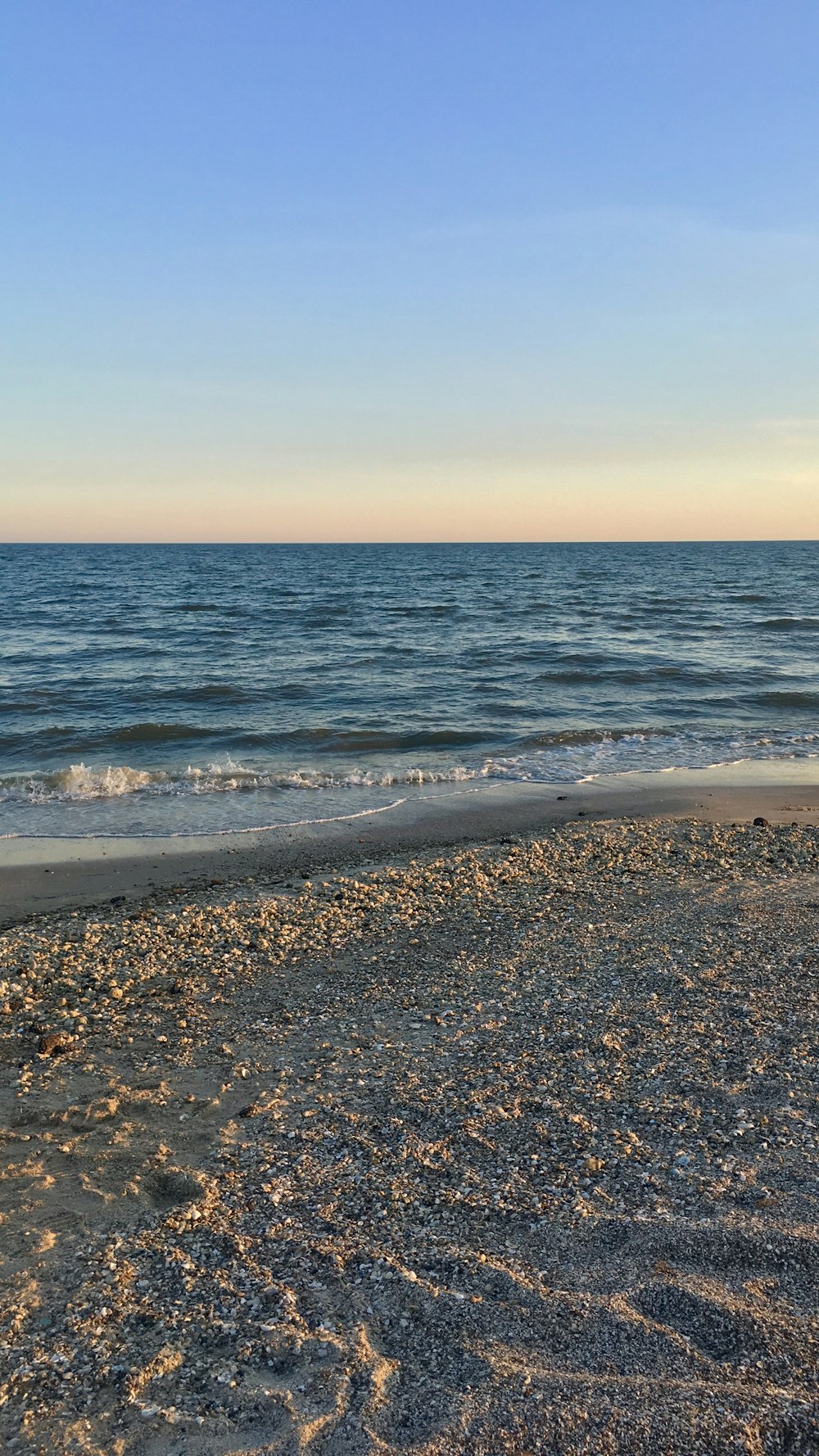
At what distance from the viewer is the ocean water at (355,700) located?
44.0ft

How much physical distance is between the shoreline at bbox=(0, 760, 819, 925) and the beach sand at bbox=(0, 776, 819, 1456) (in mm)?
1037

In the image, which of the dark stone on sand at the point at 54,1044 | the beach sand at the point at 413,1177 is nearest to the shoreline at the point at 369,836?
Answer: the beach sand at the point at 413,1177

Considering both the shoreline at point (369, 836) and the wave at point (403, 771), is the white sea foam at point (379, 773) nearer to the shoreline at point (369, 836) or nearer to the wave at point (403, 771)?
the wave at point (403, 771)

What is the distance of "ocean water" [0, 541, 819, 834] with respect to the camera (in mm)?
13398

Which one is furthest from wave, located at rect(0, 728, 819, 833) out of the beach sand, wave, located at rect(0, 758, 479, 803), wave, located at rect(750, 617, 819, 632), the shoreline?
wave, located at rect(750, 617, 819, 632)

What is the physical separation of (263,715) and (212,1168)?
14629mm

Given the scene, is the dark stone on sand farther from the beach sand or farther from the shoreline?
the shoreline

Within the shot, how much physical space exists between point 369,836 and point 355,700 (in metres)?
9.58

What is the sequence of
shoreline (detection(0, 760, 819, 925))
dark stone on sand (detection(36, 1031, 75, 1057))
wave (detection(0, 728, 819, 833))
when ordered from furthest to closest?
1. wave (detection(0, 728, 819, 833))
2. shoreline (detection(0, 760, 819, 925))
3. dark stone on sand (detection(36, 1031, 75, 1057))

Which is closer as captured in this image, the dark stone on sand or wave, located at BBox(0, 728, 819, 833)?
the dark stone on sand

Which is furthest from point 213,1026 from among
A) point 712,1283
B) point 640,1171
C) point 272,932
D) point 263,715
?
point 263,715

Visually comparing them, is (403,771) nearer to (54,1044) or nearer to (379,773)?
(379,773)

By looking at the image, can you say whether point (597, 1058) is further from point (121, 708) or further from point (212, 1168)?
point (121, 708)

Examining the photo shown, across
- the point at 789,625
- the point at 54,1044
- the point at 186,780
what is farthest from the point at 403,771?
the point at 789,625
